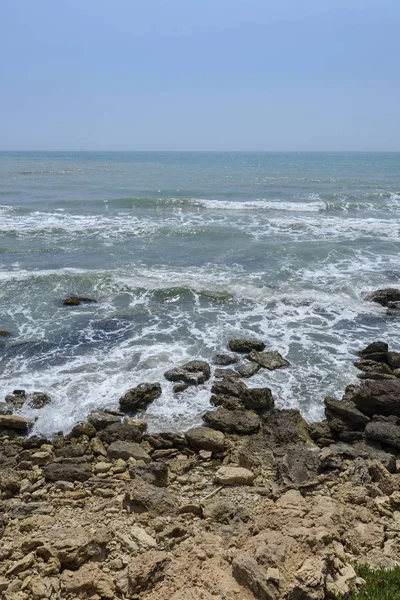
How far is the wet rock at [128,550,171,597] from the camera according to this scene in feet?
18.5

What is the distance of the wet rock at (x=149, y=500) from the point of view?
720 cm

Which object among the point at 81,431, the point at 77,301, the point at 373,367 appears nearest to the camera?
the point at 81,431

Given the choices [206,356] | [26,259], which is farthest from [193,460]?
[26,259]

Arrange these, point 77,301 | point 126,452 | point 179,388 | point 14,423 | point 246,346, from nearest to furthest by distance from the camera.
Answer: point 126,452, point 14,423, point 179,388, point 246,346, point 77,301

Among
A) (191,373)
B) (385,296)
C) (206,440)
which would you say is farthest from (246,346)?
(385,296)

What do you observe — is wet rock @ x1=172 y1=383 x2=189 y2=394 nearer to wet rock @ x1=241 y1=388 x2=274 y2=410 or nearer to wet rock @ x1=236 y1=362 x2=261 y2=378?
wet rock @ x1=241 y1=388 x2=274 y2=410

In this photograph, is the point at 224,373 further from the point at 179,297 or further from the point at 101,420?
the point at 179,297

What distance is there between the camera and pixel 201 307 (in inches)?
686

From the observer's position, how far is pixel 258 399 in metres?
11.1

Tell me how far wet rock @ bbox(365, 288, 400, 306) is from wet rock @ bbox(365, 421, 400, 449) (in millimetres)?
8275

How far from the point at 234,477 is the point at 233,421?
229 centimetres

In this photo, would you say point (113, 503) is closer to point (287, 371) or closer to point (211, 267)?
point (287, 371)

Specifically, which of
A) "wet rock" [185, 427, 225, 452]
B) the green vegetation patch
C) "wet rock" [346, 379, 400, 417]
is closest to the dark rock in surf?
"wet rock" [185, 427, 225, 452]

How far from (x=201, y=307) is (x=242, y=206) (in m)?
24.5
